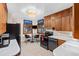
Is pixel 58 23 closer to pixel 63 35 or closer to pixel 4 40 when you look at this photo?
pixel 63 35

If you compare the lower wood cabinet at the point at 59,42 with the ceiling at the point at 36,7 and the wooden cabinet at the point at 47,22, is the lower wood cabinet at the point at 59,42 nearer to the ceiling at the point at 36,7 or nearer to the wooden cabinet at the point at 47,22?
the wooden cabinet at the point at 47,22

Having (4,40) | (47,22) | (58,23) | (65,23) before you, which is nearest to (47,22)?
(47,22)

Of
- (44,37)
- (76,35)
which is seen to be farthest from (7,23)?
(76,35)

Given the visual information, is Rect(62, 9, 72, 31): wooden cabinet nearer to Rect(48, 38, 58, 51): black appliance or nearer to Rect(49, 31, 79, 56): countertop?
Rect(49, 31, 79, 56): countertop

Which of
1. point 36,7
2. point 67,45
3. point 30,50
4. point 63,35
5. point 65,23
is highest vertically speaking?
point 36,7

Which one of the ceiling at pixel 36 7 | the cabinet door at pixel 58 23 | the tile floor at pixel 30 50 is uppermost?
the ceiling at pixel 36 7

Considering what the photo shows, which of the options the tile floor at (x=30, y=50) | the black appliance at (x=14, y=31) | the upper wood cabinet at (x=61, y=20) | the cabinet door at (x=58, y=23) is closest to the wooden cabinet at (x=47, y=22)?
the upper wood cabinet at (x=61, y=20)

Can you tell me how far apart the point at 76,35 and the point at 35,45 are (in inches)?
37.5

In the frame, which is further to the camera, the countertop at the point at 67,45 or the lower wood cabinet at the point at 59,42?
the lower wood cabinet at the point at 59,42

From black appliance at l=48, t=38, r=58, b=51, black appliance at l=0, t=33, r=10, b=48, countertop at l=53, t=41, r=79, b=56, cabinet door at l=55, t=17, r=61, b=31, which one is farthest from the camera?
black appliance at l=48, t=38, r=58, b=51

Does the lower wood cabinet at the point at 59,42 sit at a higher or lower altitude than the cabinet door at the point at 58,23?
lower

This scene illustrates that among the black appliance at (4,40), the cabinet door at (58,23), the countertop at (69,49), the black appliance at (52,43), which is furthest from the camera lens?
the black appliance at (52,43)

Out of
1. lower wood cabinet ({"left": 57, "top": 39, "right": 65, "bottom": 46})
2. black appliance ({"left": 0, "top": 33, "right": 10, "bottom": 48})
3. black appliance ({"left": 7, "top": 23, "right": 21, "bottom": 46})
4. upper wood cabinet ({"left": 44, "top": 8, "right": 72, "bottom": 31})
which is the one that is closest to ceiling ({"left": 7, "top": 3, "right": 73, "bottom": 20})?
upper wood cabinet ({"left": 44, "top": 8, "right": 72, "bottom": 31})

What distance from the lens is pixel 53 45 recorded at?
85.7 inches
